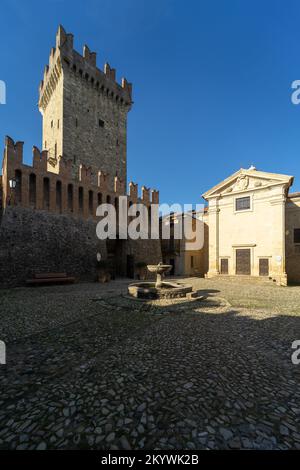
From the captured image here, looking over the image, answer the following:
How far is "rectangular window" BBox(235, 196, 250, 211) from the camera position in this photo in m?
21.6

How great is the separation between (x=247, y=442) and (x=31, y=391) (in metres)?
3.06

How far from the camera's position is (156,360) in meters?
4.19

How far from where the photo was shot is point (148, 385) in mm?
3355

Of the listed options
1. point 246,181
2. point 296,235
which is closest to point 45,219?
point 246,181

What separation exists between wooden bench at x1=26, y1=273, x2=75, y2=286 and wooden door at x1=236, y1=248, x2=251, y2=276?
16.1m

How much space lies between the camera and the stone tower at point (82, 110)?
2438 cm

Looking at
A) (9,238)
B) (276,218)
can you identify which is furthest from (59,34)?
(276,218)

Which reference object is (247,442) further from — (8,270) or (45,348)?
(8,270)

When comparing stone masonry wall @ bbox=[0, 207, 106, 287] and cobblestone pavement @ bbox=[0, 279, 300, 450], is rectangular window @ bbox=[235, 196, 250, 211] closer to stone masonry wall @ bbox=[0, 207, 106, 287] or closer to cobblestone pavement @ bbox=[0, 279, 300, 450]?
stone masonry wall @ bbox=[0, 207, 106, 287]

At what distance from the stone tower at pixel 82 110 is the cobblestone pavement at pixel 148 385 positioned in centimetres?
2140

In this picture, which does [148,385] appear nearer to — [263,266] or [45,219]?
[45,219]

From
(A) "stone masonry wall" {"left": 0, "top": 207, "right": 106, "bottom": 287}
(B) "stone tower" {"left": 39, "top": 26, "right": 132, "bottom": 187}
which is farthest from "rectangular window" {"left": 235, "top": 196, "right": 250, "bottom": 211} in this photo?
(B) "stone tower" {"left": 39, "top": 26, "right": 132, "bottom": 187}

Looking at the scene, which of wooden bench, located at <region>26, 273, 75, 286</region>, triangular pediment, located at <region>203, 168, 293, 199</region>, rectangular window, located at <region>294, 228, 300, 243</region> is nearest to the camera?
wooden bench, located at <region>26, 273, 75, 286</region>

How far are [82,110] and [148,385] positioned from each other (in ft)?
99.9
